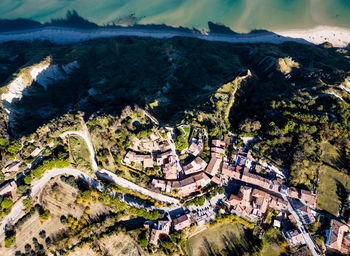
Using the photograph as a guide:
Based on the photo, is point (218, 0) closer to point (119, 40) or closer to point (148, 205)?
point (119, 40)

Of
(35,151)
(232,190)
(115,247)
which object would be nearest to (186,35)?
(232,190)

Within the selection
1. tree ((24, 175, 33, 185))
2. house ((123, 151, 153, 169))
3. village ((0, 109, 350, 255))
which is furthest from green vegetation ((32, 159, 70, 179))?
house ((123, 151, 153, 169))

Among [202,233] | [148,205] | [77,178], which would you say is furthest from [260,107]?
[77,178]

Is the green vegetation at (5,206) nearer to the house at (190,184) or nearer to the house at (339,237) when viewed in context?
the house at (190,184)

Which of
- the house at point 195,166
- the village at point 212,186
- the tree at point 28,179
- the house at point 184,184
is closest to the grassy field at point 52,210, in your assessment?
the tree at point 28,179

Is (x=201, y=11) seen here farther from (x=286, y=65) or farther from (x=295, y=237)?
(x=295, y=237)

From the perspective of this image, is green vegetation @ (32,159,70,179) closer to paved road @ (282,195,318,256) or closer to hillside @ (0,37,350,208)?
hillside @ (0,37,350,208)
